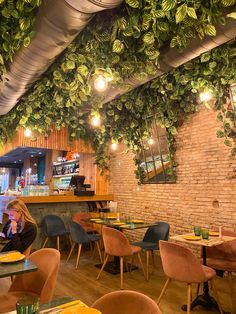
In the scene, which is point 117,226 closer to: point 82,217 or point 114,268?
point 114,268

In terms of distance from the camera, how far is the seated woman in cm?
340

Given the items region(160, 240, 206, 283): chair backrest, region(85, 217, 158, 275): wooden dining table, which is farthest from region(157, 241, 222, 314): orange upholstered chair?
region(85, 217, 158, 275): wooden dining table

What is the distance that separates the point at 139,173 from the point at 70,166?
3955mm

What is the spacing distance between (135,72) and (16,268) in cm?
292

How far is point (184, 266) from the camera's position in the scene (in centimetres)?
314

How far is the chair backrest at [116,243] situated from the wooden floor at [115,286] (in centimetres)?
53

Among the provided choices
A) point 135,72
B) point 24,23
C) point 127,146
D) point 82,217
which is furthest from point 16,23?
point 82,217

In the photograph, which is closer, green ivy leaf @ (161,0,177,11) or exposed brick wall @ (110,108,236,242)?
green ivy leaf @ (161,0,177,11)

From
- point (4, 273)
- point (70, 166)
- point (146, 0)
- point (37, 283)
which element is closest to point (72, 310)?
point (4, 273)

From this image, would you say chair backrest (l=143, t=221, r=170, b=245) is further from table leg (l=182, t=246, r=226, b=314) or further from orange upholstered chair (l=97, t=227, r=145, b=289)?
table leg (l=182, t=246, r=226, b=314)

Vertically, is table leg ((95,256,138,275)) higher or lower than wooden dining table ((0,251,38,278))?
lower

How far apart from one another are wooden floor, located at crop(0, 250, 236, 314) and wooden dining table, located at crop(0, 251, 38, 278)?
1.58m

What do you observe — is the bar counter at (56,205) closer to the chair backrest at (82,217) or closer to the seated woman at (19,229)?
the chair backrest at (82,217)

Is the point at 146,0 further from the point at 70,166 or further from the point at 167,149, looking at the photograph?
the point at 70,166
